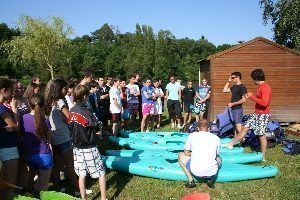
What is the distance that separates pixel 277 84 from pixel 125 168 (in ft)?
26.5

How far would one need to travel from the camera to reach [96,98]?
30.0 feet

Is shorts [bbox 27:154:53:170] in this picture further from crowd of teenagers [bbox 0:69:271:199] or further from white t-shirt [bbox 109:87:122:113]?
white t-shirt [bbox 109:87:122:113]

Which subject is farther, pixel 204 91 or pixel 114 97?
pixel 204 91

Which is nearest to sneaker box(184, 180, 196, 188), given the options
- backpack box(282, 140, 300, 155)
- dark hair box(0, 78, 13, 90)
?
dark hair box(0, 78, 13, 90)

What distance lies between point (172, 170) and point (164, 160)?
2.57 feet

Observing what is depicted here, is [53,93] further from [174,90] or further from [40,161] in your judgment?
[174,90]

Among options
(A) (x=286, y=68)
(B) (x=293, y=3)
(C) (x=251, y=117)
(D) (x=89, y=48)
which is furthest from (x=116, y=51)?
(C) (x=251, y=117)

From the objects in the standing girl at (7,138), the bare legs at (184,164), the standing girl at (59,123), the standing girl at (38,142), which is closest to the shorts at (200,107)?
the bare legs at (184,164)

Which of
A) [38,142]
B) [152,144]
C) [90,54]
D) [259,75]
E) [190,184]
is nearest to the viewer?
[38,142]

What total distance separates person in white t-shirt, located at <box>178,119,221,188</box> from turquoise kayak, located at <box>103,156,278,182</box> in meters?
0.38

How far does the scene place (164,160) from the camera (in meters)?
6.95

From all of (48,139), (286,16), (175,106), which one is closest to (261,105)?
(48,139)

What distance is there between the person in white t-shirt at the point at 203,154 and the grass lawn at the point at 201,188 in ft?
0.87

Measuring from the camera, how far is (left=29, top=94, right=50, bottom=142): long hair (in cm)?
441
